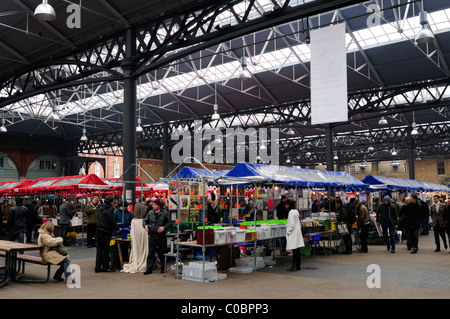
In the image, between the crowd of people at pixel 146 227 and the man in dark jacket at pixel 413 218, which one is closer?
the crowd of people at pixel 146 227

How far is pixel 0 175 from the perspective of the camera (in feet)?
102

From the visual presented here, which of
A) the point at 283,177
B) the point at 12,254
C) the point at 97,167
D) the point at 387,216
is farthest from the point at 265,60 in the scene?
the point at 97,167

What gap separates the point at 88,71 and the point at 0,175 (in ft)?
65.1

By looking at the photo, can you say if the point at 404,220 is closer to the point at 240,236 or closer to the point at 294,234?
the point at 294,234

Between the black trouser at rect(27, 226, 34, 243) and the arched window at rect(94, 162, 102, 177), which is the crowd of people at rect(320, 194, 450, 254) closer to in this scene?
the black trouser at rect(27, 226, 34, 243)

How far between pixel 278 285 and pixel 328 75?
5.89m

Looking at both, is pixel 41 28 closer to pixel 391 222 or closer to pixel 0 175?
pixel 391 222

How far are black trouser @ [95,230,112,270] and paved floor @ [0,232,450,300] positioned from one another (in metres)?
0.30

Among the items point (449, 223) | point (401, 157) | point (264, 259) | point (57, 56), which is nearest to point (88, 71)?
point (57, 56)

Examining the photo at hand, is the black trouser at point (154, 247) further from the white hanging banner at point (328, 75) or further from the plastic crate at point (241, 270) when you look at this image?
the white hanging banner at point (328, 75)

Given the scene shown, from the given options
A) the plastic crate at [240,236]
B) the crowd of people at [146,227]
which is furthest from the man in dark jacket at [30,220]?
the plastic crate at [240,236]

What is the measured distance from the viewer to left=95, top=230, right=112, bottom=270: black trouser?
9.47 meters

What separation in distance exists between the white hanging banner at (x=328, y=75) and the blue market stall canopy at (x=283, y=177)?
5.87 ft

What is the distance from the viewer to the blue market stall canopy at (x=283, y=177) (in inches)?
426
